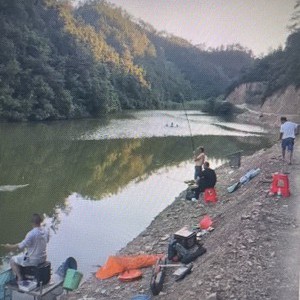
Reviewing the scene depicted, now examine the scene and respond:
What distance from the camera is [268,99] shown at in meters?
70.4

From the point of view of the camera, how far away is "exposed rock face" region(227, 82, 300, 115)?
190 feet

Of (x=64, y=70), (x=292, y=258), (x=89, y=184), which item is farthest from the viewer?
(x=64, y=70)

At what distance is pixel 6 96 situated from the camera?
48.3 meters

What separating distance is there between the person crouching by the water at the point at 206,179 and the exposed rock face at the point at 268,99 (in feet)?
134

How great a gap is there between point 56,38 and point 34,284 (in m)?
66.5

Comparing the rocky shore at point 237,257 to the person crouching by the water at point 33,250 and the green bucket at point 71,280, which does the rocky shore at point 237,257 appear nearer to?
the green bucket at point 71,280

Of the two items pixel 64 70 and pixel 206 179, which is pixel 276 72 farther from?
pixel 206 179

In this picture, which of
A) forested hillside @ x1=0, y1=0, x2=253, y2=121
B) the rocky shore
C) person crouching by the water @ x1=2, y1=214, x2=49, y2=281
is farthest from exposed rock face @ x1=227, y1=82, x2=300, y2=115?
person crouching by the water @ x1=2, y1=214, x2=49, y2=281

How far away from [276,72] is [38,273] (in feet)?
233

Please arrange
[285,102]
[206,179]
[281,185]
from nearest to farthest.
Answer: [281,185] → [206,179] → [285,102]

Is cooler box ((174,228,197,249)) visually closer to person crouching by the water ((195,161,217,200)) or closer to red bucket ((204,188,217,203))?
person crouching by the water ((195,161,217,200))

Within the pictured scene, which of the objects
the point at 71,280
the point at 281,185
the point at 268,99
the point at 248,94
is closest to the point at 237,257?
the point at 71,280

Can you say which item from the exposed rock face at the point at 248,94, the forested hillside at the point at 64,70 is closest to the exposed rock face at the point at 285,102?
the forested hillside at the point at 64,70

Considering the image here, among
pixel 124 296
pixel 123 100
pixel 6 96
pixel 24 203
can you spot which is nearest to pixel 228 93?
pixel 123 100
